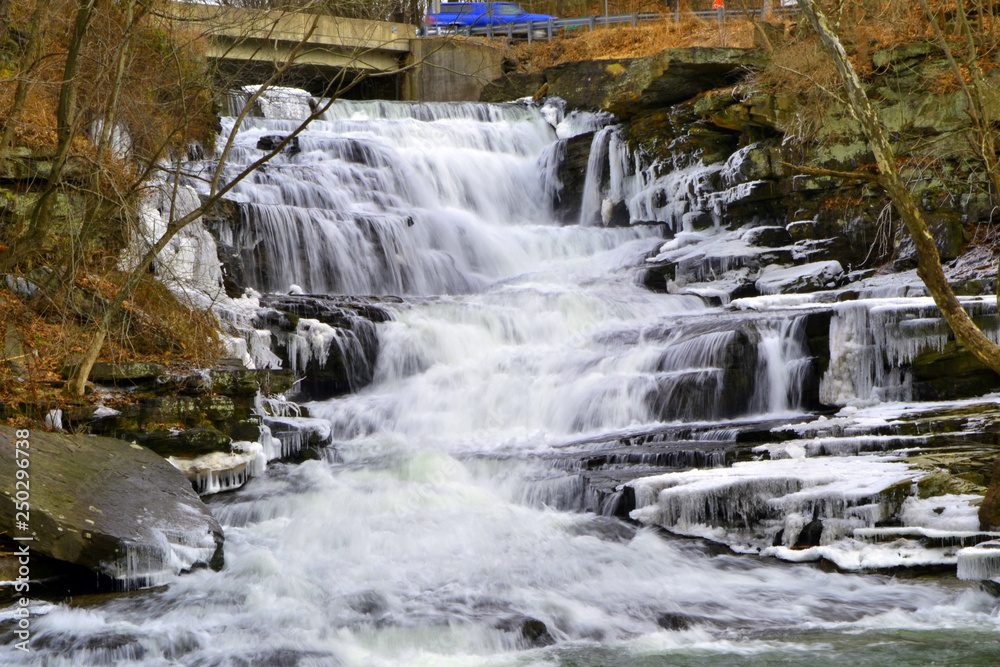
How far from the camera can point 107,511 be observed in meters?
6.54

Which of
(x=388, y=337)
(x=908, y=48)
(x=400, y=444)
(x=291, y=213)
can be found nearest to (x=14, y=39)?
(x=291, y=213)

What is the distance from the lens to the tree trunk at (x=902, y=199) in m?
6.54

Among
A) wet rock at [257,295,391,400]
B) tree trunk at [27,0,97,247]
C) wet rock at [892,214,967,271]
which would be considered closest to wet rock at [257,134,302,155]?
wet rock at [257,295,391,400]

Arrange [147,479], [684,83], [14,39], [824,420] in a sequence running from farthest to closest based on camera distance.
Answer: [684,83] < [14,39] < [824,420] < [147,479]

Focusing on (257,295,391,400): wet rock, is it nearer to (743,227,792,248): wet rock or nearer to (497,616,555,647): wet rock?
(497,616,555,647): wet rock

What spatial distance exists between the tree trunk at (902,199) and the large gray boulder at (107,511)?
586 cm

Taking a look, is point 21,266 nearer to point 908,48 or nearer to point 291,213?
point 291,213

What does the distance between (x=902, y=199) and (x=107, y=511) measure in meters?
6.35

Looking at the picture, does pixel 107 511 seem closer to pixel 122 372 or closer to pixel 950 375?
pixel 122 372

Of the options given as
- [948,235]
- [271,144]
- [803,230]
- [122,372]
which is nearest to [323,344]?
[122,372]

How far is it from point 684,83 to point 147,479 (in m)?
14.3

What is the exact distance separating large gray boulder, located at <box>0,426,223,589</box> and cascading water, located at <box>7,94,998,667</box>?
27 cm

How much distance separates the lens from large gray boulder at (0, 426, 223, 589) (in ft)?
20.1

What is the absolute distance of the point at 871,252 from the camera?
14336 mm
